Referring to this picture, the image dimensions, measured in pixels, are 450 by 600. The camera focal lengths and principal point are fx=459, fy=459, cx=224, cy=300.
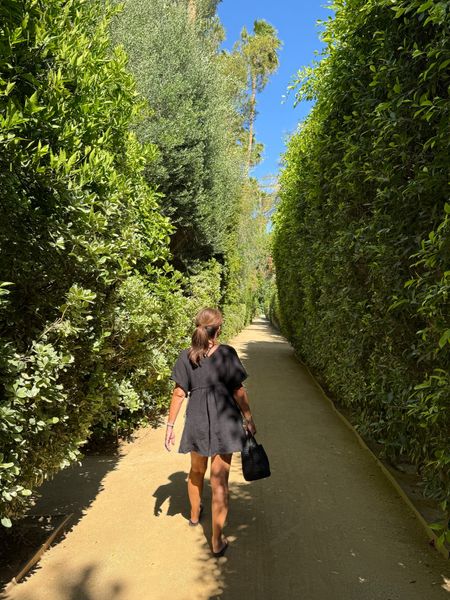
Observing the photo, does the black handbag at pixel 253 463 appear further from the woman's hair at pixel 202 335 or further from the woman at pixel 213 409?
the woman's hair at pixel 202 335

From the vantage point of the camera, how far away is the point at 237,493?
4777 mm

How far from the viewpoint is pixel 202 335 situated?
3797 millimetres

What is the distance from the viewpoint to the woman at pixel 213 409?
3.63 metres

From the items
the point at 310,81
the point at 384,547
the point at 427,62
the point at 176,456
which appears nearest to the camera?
the point at 427,62

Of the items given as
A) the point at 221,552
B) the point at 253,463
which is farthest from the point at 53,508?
the point at 253,463

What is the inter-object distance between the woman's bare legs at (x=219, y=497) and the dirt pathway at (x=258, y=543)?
16 centimetres

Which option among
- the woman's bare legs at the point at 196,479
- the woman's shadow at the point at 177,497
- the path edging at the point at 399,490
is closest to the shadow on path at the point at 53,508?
the woman's shadow at the point at 177,497

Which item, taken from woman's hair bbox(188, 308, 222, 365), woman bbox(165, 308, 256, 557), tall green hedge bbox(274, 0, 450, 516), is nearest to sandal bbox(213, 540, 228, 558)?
woman bbox(165, 308, 256, 557)

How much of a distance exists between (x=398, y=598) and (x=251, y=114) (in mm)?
33823

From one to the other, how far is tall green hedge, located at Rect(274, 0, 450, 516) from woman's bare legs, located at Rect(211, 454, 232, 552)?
4.86ft

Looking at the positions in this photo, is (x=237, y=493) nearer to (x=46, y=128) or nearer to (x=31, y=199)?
(x=31, y=199)

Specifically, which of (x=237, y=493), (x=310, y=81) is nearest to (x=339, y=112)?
(x=310, y=81)

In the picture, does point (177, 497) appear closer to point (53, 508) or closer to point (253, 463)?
point (53, 508)

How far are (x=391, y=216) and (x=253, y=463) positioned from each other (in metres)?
2.33
